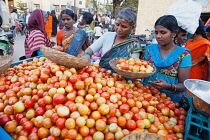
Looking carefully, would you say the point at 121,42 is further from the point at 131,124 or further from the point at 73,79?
the point at 131,124

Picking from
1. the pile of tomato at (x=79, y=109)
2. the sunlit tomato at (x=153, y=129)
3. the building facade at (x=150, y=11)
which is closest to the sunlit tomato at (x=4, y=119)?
the pile of tomato at (x=79, y=109)

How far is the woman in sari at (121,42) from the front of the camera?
2.30m

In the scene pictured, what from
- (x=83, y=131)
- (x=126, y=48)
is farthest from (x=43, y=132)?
(x=126, y=48)

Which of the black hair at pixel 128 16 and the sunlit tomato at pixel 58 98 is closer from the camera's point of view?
the sunlit tomato at pixel 58 98

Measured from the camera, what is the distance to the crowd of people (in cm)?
211

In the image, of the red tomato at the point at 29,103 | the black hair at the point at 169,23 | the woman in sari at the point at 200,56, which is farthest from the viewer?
the woman in sari at the point at 200,56

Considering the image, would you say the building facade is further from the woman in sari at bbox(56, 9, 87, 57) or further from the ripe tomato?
the ripe tomato

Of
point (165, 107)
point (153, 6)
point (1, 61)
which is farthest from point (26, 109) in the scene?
point (153, 6)

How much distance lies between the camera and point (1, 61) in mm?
2352

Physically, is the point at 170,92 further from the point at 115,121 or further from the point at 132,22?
the point at 132,22

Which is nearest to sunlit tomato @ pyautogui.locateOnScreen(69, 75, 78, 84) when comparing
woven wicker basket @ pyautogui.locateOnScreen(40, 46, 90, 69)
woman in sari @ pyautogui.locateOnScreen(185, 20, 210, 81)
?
woven wicker basket @ pyautogui.locateOnScreen(40, 46, 90, 69)

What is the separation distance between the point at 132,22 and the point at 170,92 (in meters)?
1.23

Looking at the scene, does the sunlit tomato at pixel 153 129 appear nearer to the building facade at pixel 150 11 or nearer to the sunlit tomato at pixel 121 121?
→ the sunlit tomato at pixel 121 121

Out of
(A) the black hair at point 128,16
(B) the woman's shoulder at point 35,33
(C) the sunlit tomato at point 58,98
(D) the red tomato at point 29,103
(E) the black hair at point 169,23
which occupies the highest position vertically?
(A) the black hair at point 128,16
